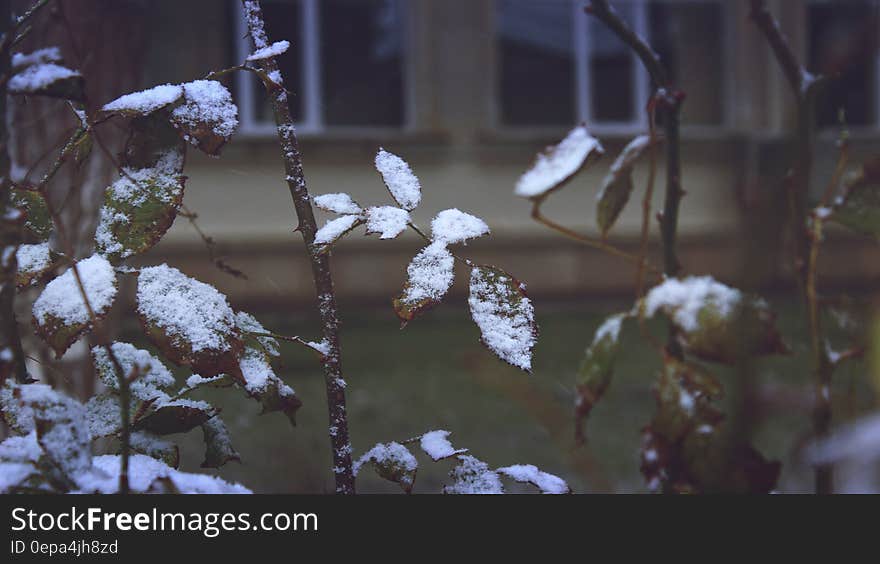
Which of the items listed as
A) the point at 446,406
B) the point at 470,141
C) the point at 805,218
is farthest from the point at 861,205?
the point at 470,141

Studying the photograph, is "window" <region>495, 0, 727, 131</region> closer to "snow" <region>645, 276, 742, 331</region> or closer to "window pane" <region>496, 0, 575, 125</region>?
"window pane" <region>496, 0, 575, 125</region>

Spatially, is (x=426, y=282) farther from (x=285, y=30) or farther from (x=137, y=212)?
(x=285, y=30)

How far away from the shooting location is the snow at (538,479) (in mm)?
775

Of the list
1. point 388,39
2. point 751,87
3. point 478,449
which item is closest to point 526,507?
point 478,449

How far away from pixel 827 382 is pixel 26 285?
2.50 feet

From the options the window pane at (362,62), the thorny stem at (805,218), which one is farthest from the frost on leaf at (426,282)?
the window pane at (362,62)

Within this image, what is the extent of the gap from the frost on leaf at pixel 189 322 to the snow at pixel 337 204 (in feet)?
0.46

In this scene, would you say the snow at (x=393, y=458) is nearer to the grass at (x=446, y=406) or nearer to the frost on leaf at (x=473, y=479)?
the frost on leaf at (x=473, y=479)

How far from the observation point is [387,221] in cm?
76

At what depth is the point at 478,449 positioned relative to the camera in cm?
363

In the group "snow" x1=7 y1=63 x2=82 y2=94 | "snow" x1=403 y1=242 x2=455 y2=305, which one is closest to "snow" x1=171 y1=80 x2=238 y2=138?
"snow" x1=7 y1=63 x2=82 y2=94

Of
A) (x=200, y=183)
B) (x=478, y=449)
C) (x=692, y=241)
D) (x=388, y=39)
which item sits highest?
(x=388, y=39)

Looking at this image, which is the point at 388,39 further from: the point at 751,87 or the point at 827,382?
the point at 827,382

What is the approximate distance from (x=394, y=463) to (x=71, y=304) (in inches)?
13.9
